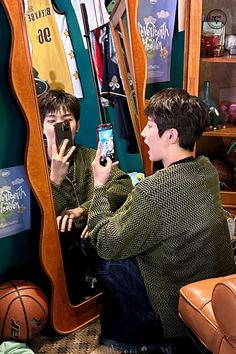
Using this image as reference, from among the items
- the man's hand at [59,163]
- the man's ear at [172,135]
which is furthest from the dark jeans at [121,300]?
the man's ear at [172,135]

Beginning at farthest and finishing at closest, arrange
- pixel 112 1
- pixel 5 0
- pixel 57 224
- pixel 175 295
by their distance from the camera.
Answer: pixel 112 1 → pixel 57 224 → pixel 175 295 → pixel 5 0

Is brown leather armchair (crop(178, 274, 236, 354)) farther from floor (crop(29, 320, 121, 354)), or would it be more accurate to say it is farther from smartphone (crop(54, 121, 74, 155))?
smartphone (crop(54, 121, 74, 155))

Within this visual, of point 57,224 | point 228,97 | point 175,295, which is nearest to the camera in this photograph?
point 175,295

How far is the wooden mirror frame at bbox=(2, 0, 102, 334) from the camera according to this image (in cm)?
144

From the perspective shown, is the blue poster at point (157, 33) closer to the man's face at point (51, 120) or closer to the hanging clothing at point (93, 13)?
the hanging clothing at point (93, 13)

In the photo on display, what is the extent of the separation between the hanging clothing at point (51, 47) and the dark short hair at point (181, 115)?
44 cm

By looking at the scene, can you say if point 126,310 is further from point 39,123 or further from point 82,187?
point 39,123

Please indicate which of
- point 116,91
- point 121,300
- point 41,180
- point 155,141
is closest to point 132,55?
point 116,91

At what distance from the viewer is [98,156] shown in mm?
1739

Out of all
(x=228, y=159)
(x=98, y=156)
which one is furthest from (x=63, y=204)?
(x=228, y=159)

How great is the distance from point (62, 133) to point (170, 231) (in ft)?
2.01

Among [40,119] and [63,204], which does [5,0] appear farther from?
[63,204]

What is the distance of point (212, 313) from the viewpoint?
3.90 ft

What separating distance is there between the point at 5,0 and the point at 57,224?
33.4 inches
